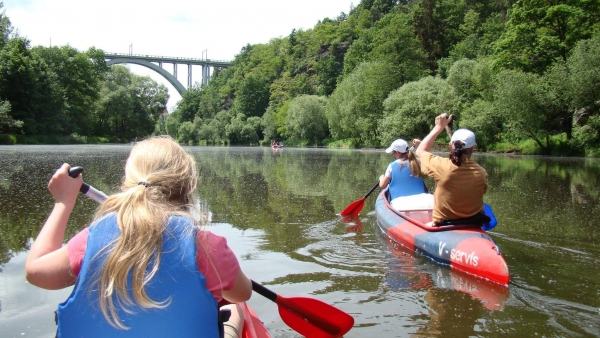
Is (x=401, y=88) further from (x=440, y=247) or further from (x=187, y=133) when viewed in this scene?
(x=187, y=133)

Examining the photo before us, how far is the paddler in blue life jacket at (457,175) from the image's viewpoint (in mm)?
5273

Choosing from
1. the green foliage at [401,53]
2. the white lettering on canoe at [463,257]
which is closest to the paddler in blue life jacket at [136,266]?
the white lettering on canoe at [463,257]

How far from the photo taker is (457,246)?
524 cm

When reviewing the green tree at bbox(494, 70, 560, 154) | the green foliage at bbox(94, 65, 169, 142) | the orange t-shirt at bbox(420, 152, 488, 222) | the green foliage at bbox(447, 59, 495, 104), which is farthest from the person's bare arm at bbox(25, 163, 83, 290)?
the green foliage at bbox(94, 65, 169, 142)

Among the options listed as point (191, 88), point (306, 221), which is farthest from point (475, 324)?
point (191, 88)

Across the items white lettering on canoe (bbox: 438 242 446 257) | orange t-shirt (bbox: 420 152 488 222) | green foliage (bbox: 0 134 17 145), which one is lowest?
white lettering on canoe (bbox: 438 242 446 257)

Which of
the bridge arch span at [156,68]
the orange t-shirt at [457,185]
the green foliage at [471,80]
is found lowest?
the orange t-shirt at [457,185]

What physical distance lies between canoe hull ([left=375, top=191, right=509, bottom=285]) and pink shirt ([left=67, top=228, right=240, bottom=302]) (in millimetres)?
3488

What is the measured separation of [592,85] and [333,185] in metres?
19.7

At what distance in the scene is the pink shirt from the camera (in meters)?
1.76

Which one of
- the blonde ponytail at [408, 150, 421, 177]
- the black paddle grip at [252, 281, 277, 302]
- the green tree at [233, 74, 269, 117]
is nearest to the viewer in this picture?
the black paddle grip at [252, 281, 277, 302]

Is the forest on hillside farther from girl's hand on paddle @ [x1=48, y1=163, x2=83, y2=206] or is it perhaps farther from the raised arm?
girl's hand on paddle @ [x1=48, y1=163, x2=83, y2=206]

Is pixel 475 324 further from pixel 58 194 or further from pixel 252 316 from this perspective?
pixel 58 194

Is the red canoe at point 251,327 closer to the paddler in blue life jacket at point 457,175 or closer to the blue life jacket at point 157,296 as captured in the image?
the blue life jacket at point 157,296
